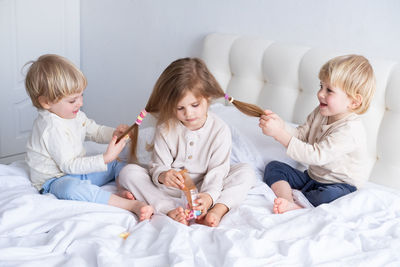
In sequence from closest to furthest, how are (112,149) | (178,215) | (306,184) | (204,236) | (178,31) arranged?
(204,236) → (178,215) → (112,149) → (306,184) → (178,31)

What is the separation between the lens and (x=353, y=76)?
5.57ft

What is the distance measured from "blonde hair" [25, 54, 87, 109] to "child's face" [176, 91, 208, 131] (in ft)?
1.28

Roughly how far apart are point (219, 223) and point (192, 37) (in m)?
1.39

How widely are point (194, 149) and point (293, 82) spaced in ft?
2.09

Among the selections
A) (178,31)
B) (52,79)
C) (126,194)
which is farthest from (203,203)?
(178,31)

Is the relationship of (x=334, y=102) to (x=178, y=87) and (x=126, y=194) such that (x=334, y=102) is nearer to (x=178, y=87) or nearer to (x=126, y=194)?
(x=178, y=87)

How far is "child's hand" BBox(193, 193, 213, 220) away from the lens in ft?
5.16

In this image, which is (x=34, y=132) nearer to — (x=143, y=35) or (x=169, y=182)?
(x=169, y=182)

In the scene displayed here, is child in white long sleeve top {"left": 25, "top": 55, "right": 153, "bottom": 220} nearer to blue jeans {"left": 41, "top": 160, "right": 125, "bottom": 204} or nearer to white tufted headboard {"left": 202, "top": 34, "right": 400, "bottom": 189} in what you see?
blue jeans {"left": 41, "top": 160, "right": 125, "bottom": 204}

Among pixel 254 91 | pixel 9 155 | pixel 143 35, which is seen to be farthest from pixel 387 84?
pixel 9 155

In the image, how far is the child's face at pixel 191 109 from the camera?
1.65m

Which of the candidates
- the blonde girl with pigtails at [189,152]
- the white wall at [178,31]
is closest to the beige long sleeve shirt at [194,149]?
the blonde girl with pigtails at [189,152]

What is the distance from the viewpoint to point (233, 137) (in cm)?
201

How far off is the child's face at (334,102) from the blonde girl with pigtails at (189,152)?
0.79ft
